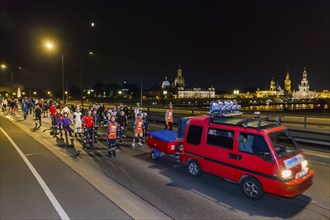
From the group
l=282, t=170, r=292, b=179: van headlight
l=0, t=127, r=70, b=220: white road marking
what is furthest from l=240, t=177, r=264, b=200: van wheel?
l=0, t=127, r=70, b=220: white road marking

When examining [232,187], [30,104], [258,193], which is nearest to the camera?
[258,193]

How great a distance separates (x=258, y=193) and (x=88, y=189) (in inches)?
186

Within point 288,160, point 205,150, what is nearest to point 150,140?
point 205,150

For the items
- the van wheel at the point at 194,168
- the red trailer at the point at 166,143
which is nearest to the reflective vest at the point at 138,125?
the red trailer at the point at 166,143

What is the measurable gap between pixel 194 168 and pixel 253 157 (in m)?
2.37

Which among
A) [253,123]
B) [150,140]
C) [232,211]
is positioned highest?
[253,123]

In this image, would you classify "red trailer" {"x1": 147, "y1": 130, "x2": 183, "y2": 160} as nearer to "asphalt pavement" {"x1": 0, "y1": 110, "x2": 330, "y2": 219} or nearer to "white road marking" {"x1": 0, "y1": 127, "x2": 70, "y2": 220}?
"asphalt pavement" {"x1": 0, "y1": 110, "x2": 330, "y2": 219}

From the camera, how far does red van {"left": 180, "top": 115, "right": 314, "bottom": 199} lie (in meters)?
6.53

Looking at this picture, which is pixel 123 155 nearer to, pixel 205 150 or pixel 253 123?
pixel 205 150

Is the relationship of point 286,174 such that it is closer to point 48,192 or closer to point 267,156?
point 267,156

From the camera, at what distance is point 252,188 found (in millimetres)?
6961

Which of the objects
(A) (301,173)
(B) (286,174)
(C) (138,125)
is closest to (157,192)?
(B) (286,174)

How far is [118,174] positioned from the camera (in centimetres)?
912

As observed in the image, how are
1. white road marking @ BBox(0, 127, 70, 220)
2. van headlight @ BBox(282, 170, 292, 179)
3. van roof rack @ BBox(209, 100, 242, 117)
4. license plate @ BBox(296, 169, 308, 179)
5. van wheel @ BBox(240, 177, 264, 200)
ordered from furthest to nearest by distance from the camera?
van roof rack @ BBox(209, 100, 242, 117), van wheel @ BBox(240, 177, 264, 200), license plate @ BBox(296, 169, 308, 179), van headlight @ BBox(282, 170, 292, 179), white road marking @ BBox(0, 127, 70, 220)
